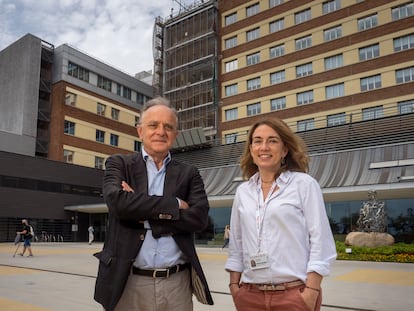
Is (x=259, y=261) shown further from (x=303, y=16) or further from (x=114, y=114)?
(x=114, y=114)

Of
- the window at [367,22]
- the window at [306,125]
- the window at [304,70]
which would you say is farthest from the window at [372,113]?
the window at [367,22]

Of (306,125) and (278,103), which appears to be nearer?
(306,125)

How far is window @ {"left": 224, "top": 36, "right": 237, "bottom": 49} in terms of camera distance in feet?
144

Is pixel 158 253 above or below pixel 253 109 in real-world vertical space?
below

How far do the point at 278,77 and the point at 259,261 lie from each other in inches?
1536

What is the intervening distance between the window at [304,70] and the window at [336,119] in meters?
4.96

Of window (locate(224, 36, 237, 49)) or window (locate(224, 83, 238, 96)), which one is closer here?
window (locate(224, 83, 238, 96))

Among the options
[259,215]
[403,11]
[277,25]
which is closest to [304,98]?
[277,25]

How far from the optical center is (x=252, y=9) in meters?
42.8

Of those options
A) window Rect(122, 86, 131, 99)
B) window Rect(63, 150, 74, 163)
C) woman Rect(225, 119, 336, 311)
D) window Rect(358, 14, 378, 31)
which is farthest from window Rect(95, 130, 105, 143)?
woman Rect(225, 119, 336, 311)

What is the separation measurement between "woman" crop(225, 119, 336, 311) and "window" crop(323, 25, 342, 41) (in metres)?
37.1

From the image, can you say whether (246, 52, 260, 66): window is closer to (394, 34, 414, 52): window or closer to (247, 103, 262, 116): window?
(247, 103, 262, 116): window

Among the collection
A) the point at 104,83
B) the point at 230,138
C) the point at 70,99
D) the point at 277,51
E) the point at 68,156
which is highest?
the point at 277,51

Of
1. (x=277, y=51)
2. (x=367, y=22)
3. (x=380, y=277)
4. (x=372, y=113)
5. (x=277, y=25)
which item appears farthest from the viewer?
(x=277, y=25)
